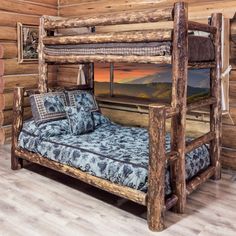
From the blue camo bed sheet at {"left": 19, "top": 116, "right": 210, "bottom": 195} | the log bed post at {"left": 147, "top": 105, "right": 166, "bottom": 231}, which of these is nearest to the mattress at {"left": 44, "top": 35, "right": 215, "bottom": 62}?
the log bed post at {"left": 147, "top": 105, "right": 166, "bottom": 231}

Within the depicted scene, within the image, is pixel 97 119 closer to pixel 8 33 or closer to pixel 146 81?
pixel 146 81

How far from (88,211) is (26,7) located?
11.6 ft

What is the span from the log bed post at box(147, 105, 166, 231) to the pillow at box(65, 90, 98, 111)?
5.81 ft

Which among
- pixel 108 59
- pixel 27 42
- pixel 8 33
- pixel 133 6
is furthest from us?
pixel 27 42

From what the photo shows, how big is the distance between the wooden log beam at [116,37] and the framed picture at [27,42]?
1.44m

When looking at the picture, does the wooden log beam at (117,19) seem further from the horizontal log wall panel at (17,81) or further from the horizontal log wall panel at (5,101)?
the horizontal log wall panel at (5,101)

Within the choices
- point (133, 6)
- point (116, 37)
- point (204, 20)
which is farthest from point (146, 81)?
point (116, 37)

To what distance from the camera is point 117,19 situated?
3.01 meters

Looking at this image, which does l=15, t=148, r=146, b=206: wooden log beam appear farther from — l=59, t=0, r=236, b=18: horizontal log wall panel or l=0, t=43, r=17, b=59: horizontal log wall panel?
l=59, t=0, r=236, b=18: horizontal log wall panel

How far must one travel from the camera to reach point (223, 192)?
3.30 metres

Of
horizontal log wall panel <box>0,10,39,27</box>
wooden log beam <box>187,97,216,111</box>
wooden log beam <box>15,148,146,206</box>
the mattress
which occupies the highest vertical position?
horizontal log wall panel <box>0,10,39,27</box>

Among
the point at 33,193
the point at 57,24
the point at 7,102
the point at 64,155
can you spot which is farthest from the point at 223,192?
the point at 7,102

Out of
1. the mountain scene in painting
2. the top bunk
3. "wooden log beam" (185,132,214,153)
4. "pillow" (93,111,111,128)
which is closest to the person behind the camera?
the top bunk

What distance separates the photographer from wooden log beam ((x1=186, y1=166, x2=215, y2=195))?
3004mm
